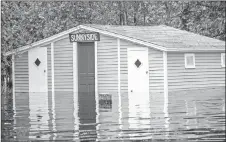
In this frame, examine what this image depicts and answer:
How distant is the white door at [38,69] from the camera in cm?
3422

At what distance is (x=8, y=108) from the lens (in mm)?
22438

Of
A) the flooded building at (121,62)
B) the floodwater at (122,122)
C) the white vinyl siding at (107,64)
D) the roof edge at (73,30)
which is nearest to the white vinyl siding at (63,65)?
the flooded building at (121,62)

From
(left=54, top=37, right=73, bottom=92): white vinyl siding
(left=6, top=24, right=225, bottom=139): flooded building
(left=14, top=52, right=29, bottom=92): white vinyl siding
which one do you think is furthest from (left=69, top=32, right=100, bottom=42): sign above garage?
(left=14, top=52, right=29, bottom=92): white vinyl siding

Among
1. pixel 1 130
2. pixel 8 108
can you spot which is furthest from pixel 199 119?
pixel 8 108

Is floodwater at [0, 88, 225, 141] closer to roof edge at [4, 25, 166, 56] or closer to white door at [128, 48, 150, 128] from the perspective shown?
roof edge at [4, 25, 166, 56]

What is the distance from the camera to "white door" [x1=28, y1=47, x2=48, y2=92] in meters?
34.2

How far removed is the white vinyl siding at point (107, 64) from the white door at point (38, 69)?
2582 mm

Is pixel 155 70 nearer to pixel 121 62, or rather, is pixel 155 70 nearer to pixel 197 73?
pixel 121 62

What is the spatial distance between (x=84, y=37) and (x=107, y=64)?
1.44m

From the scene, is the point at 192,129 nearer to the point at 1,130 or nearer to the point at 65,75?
the point at 1,130

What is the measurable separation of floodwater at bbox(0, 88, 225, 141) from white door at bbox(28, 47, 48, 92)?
11.3 meters

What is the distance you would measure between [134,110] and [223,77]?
1314 centimetres

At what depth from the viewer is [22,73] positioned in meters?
35.0

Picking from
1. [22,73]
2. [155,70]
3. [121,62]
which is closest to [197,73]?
[155,70]
